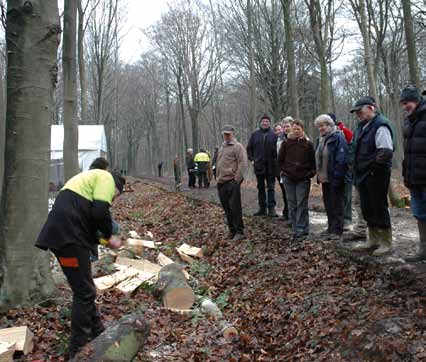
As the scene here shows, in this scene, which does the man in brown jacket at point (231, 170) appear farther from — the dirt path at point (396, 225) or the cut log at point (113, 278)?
the cut log at point (113, 278)

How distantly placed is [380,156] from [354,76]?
43.9 metres

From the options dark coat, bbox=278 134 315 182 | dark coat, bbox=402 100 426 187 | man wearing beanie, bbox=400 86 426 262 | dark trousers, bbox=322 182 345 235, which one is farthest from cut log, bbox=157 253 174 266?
dark coat, bbox=402 100 426 187

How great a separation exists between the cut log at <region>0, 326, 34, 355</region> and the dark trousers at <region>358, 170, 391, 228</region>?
14.3 ft

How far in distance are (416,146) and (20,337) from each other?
4.63 metres

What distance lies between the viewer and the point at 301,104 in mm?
29219

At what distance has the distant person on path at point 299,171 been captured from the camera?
7473 mm

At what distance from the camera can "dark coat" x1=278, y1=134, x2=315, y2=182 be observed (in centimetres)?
747

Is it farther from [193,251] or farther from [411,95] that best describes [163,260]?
[411,95]

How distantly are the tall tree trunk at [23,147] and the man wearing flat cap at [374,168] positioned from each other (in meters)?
4.06

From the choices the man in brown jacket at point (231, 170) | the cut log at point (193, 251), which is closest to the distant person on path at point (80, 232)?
the man in brown jacket at point (231, 170)

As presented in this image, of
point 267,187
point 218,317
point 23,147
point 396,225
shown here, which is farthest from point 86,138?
point 218,317

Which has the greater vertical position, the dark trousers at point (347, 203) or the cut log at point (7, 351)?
the dark trousers at point (347, 203)

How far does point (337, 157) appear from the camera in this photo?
695cm

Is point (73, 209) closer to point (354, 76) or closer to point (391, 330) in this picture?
point (391, 330)
